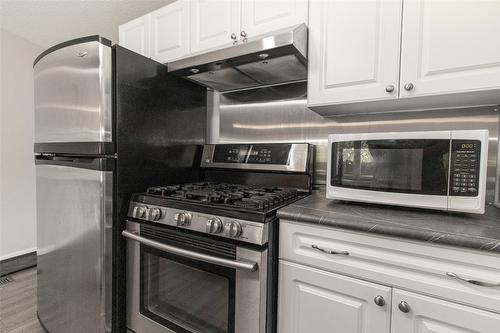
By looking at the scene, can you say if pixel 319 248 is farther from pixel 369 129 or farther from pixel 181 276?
pixel 369 129

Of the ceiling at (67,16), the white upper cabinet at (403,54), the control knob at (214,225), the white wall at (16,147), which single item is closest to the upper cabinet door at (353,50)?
the white upper cabinet at (403,54)

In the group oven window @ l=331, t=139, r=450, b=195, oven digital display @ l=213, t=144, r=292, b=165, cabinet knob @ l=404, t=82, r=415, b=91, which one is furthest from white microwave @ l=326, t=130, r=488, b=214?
oven digital display @ l=213, t=144, r=292, b=165

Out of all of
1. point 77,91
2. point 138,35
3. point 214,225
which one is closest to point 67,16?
point 138,35

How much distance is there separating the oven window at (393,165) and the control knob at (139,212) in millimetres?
937

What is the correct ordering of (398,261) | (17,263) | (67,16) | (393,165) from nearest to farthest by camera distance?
(398,261) → (393,165) → (67,16) → (17,263)

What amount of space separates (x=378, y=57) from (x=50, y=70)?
1.76m

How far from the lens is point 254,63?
4.47ft

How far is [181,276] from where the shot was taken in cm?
121

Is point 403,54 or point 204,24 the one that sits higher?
point 204,24

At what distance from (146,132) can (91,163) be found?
0.32 meters

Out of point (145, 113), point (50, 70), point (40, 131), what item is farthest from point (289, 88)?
point (40, 131)

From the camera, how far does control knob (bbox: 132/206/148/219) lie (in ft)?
4.10

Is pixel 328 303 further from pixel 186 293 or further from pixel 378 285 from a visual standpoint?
pixel 186 293

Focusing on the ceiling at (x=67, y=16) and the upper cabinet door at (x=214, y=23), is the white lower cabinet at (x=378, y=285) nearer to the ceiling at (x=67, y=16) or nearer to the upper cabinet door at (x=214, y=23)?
the upper cabinet door at (x=214, y=23)
